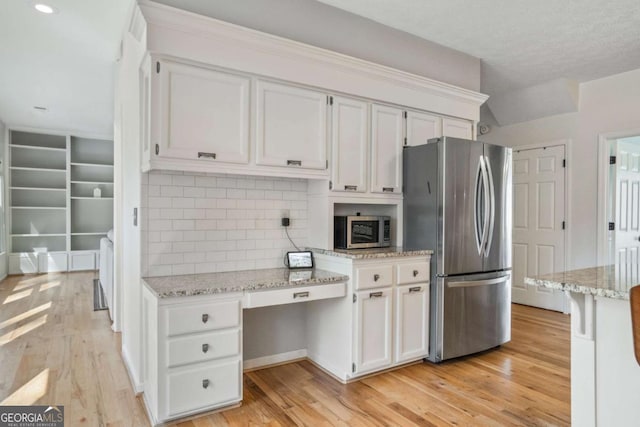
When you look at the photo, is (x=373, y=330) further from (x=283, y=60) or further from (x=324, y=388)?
(x=283, y=60)

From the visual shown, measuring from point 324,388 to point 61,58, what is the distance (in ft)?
13.3

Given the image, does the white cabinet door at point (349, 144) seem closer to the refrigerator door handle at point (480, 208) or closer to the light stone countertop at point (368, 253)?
the light stone countertop at point (368, 253)

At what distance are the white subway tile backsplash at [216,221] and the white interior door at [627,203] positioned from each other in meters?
3.79

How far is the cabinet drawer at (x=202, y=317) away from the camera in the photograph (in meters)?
2.09

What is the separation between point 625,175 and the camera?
4.59 meters

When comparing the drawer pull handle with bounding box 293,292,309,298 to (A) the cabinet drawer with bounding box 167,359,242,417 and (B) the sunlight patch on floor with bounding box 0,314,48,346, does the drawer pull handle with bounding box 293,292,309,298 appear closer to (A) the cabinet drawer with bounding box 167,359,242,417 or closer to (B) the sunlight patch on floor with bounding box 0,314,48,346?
(A) the cabinet drawer with bounding box 167,359,242,417

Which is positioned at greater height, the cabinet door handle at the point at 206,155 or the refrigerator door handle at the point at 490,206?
the cabinet door handle at the point at 206,155

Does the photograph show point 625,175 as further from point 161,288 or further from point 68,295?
point 68,295

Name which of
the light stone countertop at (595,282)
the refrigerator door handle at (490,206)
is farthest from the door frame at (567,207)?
the light stone countertop at (595,282)

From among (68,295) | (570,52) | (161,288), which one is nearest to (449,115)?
(570,52)

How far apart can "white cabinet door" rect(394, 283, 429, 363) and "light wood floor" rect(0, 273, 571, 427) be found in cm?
14

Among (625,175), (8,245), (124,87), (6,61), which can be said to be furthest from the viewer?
(8,245)

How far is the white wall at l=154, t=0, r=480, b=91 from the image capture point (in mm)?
2611

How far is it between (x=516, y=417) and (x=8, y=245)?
8.22m
